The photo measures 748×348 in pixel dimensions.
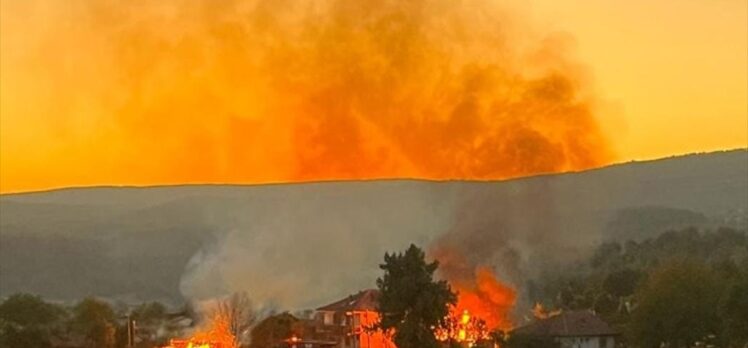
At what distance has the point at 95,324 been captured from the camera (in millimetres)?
72562

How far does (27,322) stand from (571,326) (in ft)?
94.6

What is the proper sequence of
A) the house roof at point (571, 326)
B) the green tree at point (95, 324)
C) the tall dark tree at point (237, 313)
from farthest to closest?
1. the tall dark tree at point (237, 313)
2. the green tree at point (95, 324)
3. the house roof at point (571, 326)

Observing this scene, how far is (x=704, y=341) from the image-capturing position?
56.3 m

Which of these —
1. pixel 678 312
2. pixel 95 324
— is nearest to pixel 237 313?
pixel 95 324

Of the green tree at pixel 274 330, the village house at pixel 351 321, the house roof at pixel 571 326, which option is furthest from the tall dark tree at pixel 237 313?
the house roof at pixel 571 326

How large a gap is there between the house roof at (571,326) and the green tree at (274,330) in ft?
41.0

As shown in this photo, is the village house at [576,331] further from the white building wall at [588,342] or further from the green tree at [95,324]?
the green tree at [95,324]

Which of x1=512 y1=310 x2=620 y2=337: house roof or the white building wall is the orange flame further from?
the white building wall

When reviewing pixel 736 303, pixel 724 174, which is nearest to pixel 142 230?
pixel 724 174

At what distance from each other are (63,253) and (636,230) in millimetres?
60318

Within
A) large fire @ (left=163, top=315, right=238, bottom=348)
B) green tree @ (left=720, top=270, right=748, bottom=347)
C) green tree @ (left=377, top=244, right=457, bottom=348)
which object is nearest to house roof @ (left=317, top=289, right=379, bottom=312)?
large fire @ (left=163, top=315, right=238, bottom=348)

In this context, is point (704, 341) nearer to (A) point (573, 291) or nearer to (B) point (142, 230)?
(A) point (573, 291)

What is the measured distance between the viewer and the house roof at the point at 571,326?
216ft

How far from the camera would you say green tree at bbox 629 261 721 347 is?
184ft
